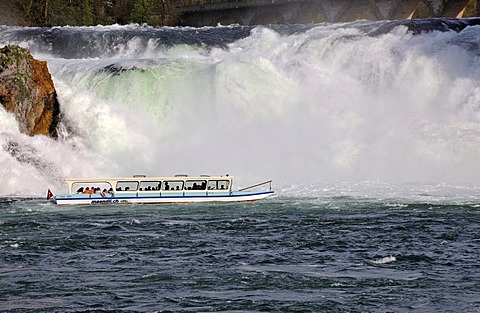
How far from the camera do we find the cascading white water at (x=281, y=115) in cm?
4356

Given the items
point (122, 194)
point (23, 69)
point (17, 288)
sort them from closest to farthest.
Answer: point (17, 288) → point (122, 194) → point (23, 69)

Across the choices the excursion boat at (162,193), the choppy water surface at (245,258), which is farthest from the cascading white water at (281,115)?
the choppy water surface at (245,258)

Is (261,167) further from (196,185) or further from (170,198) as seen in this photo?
(170,198)

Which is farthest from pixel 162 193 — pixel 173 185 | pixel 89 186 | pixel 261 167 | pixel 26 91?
pixel 26 91

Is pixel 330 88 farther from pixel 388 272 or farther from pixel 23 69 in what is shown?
pixel 388 272

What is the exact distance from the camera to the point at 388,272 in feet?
78.7

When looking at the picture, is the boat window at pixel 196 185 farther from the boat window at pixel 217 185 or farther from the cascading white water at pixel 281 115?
the cascading white water at pixel 281 115

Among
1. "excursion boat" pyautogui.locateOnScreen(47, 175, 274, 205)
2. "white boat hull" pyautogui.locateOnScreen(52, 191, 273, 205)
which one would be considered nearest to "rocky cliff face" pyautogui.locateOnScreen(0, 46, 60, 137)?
"excursion boat" pyautogui.locateOnScreen(47, 175, 274, 205)

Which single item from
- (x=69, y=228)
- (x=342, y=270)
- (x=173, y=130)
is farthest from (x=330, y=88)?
(x=342, y=270)

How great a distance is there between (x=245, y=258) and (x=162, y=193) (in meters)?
12.4

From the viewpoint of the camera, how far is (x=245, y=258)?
25.6m

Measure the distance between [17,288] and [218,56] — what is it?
34.0 meters

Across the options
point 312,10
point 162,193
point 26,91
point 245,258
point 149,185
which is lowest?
point 245,258

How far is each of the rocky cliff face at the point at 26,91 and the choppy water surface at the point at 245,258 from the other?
7886mm
